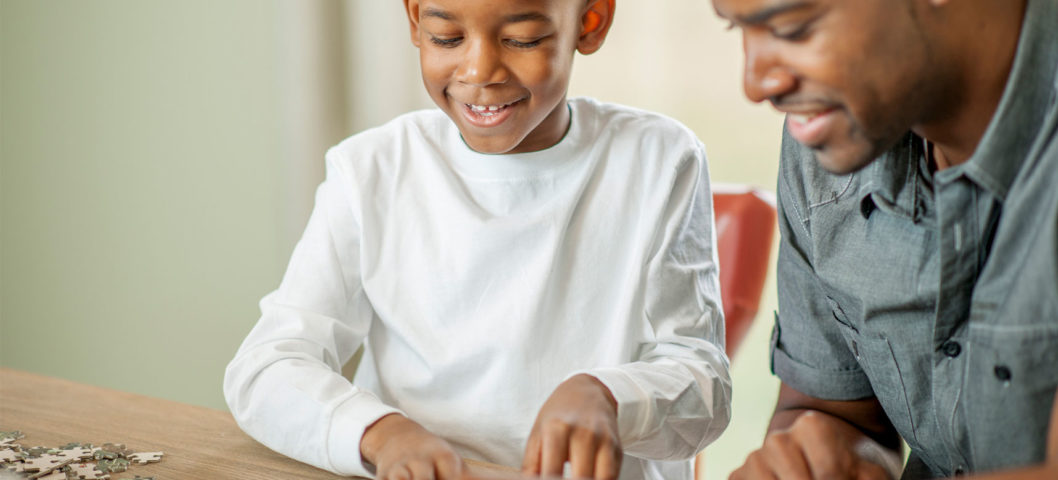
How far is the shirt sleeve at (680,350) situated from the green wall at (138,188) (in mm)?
1880

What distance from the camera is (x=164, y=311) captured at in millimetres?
3188

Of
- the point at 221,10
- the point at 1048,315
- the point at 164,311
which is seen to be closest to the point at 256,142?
the point at 221,10

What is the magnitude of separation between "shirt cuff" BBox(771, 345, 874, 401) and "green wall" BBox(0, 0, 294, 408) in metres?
2.12

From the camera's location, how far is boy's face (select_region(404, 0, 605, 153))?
1322 mm

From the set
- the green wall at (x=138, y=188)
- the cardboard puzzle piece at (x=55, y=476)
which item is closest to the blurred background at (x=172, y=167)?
the green wall at (x=138, y=188)

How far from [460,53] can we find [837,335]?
24.9 inches

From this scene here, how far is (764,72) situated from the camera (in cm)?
92

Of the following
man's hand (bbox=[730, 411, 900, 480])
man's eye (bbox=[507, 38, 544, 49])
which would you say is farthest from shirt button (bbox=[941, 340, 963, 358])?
man's eye (bbox=[507, 38, 544, 49])

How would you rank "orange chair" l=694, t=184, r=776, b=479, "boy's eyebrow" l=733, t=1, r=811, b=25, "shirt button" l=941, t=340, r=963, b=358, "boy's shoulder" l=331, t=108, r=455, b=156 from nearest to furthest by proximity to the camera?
"boy's eyebrow" l=733, t=1, r=811, b=25 → "shirt button" l=941, t=340, r=963, b=358 → "boy's shoulder" l=331, t=108, r=455, b=156 → "orange chair" l=694, t=184, r=776, b=479

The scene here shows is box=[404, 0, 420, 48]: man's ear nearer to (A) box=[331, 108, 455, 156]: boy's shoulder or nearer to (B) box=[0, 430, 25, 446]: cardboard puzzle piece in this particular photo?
(A) box=[331, 108, 455, 156]: boy's shoulder

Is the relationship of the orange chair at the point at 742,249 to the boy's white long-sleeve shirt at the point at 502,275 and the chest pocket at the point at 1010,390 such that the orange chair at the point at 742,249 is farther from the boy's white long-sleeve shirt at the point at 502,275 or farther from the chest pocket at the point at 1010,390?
the chest pocket at the point at 1010,390

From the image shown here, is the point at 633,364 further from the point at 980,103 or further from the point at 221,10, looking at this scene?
the point at 221,10

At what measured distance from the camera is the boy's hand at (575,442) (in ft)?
3.38

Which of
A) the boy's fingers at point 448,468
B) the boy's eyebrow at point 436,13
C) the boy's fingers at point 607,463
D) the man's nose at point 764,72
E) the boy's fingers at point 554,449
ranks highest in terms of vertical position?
the boy's eyebrow at point 436,13
